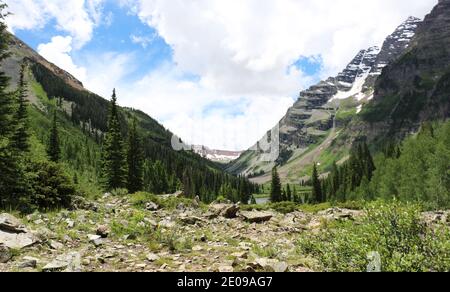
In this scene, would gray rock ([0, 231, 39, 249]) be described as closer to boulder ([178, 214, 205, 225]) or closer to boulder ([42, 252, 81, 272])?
boulder ([42, 252, 81, 272])

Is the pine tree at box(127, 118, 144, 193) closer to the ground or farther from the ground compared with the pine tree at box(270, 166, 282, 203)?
farther from the ground

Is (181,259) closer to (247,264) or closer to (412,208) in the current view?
(247,264)

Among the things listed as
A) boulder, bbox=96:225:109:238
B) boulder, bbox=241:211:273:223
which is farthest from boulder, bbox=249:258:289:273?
boulder, bbox=241:211:273:223

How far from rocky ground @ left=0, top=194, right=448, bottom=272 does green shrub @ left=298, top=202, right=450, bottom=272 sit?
1.57m

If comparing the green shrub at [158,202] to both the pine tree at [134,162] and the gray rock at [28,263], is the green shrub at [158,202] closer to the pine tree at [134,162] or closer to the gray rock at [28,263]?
the gray rock at [28,263]

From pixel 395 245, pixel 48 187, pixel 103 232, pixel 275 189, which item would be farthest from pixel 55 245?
pixel 275 189

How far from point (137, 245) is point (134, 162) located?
48594 mm

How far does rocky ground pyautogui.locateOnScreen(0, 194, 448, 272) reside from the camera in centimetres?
1054

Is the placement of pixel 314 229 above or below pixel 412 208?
below

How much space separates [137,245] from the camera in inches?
548

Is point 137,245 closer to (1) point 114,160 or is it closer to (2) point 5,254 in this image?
(2) point 5,254
